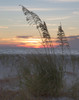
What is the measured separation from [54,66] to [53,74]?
0.18m

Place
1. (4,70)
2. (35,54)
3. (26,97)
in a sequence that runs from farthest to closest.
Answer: (4,70) → (35,54) → (26,97)

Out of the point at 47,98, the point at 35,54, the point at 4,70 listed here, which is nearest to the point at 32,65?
the point at 35,54

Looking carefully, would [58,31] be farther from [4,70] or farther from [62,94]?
[4,70]

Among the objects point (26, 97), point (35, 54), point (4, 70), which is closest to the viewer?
point (26, 97)

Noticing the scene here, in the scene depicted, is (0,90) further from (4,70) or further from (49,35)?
(4,70)

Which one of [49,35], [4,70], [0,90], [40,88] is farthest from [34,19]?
[4,70]

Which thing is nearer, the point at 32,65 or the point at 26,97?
the point at 26,97

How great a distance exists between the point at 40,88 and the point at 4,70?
590 centimetres

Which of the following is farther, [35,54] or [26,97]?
[35,54]

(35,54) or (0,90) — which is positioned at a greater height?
(35,54)

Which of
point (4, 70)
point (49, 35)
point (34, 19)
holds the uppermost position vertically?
point (34, 19)

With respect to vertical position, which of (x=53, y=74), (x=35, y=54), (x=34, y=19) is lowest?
(x=53, y=74)

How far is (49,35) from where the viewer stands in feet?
19.1

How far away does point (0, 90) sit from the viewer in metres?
6.38
